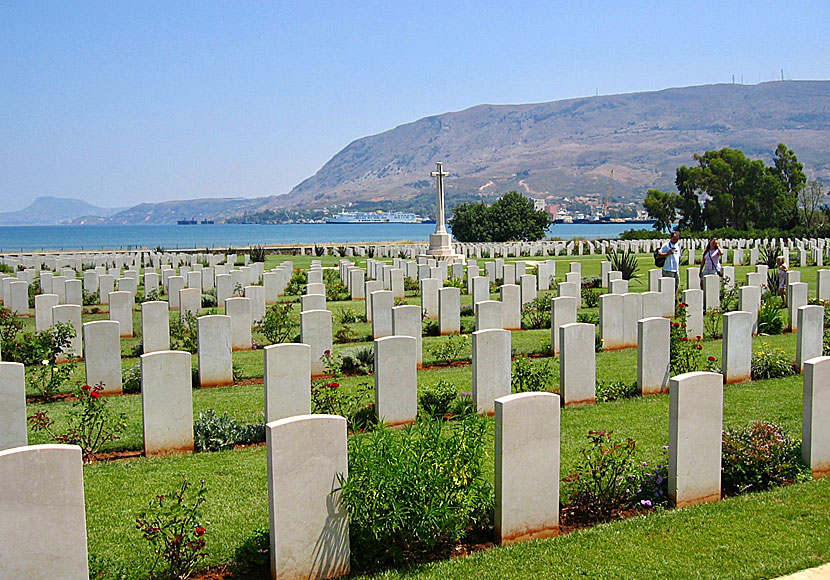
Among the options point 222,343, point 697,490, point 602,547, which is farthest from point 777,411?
point 222,343

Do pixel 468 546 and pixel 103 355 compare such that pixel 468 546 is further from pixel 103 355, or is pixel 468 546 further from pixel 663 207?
pixel 663 207

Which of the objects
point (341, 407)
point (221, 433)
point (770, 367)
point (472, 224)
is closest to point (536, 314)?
point (770, 367)

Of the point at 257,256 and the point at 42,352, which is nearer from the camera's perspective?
the point at 42,352

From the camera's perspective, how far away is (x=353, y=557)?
5535 millimetres

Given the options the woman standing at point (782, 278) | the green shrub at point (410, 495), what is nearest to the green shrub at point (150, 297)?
the woman standing at point (782, 278)

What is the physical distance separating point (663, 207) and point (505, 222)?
18.0m

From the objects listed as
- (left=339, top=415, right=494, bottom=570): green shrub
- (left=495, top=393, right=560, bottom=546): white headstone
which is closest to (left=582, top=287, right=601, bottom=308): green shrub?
(left=495, top=393, right=560, bottom=546): white headstone

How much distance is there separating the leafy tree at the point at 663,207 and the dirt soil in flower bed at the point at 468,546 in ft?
200

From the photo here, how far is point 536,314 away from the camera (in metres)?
17.8

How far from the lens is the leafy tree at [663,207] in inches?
2506

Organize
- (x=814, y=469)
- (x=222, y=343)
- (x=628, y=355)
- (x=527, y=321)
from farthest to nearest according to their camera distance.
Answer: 1. (x=527, y=321)
2. (x=628, y=355)
3. (x=222, y=343)
4. (x=814, y=469)

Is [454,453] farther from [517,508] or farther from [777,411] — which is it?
[777,411]

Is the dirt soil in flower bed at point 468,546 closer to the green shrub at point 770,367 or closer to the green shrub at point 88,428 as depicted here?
the green shrub at point 88,428

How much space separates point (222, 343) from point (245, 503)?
16.1 ft
